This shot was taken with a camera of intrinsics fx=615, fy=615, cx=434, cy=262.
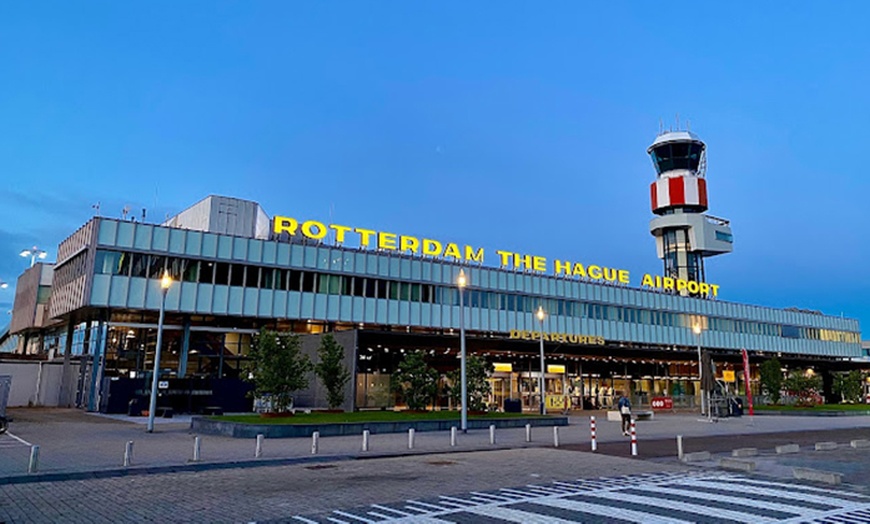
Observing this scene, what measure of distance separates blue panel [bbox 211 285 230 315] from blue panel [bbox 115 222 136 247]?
24.4 feet

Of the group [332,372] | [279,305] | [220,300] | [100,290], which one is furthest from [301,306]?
[332,372]

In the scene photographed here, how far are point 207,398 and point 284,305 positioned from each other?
1308 cm

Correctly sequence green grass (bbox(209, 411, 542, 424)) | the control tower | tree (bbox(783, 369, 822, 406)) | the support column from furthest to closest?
the control tower → tree (bbox(783, 369, 822, 406)) → the support column → green grass (bbox(209, 411, 542, 424))

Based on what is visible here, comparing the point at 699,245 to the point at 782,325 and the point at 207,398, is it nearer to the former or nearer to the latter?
the point at 782,325

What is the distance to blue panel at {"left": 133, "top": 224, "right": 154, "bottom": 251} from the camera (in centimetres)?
4822

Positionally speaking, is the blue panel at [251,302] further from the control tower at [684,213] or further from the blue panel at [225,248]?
the control tower at [684,213]

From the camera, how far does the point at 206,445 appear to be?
23531 millimetres

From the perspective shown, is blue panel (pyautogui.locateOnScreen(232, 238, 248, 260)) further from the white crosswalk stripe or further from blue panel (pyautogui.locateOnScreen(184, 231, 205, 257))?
the white crosswalk stripe

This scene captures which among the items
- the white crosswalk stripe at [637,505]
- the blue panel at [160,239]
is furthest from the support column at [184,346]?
the white crosswalk stripe at [637,505]

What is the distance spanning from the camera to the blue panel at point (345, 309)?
185 ft

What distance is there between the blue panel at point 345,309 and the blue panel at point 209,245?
472 inches

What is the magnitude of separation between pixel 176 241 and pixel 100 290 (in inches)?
264

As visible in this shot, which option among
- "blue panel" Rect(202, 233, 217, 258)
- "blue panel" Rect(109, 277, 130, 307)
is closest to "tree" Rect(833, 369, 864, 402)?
"blue panel" Rect(202, 233, 217, 258)

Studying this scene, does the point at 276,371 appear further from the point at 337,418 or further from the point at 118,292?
the point at 118,292
